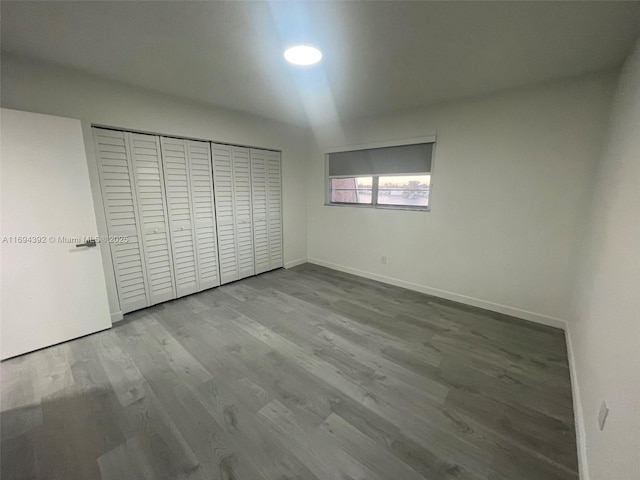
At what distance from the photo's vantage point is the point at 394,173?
360 cm

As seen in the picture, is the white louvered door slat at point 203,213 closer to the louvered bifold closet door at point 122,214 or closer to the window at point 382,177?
the louvered bifold closet door at point 122,214

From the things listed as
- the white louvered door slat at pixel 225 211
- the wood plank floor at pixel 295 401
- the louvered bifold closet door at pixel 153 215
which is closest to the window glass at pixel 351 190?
the white louvered door slat at pixel 225 211

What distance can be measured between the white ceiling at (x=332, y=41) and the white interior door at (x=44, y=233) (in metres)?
0.64

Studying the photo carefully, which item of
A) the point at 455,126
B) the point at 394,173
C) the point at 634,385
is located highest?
the point at 455,126

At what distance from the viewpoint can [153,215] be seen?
2.93 metres

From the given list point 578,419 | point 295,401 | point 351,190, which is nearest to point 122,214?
point 295,401

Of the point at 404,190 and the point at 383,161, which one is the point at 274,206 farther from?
the point at 404,190

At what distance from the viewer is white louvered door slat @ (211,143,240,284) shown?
3.44m

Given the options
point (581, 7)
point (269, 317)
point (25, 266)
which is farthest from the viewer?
point (269, 317)

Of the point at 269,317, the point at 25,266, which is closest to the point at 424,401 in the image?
the point at 269,317

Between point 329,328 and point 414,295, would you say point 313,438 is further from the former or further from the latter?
point 414,295

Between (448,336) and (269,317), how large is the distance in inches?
72.8

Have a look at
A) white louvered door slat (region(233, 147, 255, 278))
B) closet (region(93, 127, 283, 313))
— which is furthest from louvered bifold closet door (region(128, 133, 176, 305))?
white louvered door slat (region(233, 147, 255, 278))

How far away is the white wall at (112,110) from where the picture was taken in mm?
2076
